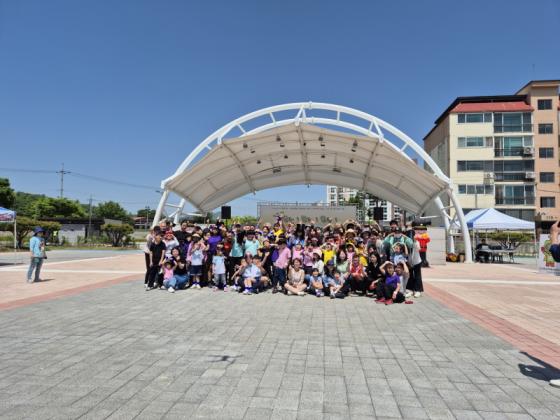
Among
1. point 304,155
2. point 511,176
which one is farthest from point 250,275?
point 511,176

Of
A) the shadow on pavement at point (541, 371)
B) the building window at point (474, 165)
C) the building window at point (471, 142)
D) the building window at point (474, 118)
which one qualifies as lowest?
the shadow on pavement at point (541, 371)

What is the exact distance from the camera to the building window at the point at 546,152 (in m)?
43.2

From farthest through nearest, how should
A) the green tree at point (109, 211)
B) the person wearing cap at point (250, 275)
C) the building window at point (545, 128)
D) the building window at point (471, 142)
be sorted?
the green tree at point (109, 211) → the building window at point (471, 142) → the building window at point (545, 128) → the person wearing cap at point (250, 275)

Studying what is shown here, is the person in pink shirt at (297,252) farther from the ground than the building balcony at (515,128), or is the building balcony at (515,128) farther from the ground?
the building balcony at (515,128)

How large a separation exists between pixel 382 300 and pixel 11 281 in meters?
10.6

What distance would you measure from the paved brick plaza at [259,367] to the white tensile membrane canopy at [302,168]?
39.5ft

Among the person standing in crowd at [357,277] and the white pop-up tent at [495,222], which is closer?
the person standing in crowd at [357,277]

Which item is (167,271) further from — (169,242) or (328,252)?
(328,252)

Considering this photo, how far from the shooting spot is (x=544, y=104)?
43219 millimetres

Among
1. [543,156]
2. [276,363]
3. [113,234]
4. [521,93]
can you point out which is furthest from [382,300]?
[521,93]

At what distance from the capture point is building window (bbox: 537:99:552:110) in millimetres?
43000

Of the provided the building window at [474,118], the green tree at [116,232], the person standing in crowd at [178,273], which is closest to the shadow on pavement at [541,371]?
the person standing in crowd at [178,273]

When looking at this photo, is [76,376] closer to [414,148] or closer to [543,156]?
[414,148]

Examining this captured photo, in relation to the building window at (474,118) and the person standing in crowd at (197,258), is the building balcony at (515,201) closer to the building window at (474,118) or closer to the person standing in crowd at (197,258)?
the building window at (474,118)
